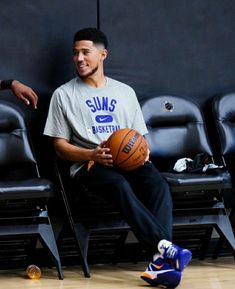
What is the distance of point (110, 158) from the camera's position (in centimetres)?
508

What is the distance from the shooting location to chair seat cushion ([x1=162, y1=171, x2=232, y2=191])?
5.20 metres

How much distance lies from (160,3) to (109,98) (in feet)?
3.05

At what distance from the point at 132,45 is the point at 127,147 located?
46.1 inches

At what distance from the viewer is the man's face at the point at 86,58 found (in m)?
5.45

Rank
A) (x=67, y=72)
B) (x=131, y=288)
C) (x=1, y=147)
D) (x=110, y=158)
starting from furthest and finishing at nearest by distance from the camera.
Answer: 1. (x=67, y=72)
2. (x=1, y=147)
3. (x=110, y=158)
4. (x=131, y=288)

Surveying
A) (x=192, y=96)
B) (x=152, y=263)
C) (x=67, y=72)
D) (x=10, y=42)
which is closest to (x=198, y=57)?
(x=192, y=96)

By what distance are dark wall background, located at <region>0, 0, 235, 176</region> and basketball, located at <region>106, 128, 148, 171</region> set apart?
854 mm

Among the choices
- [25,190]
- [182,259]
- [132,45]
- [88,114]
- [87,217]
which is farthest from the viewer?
[132,45]

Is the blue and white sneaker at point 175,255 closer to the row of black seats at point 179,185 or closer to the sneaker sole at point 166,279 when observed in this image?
the sneaker sole at point 166,279

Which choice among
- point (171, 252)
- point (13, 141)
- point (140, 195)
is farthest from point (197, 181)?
point (13, 141)

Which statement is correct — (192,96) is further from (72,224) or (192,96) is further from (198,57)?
(72,224)

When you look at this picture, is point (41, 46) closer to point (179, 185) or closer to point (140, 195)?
point (140, 195)

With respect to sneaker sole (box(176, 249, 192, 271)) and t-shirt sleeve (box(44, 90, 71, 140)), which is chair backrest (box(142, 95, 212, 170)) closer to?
t-shirt sleeve (box(44, 90, 71, 140))

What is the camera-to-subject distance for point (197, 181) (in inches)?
205
